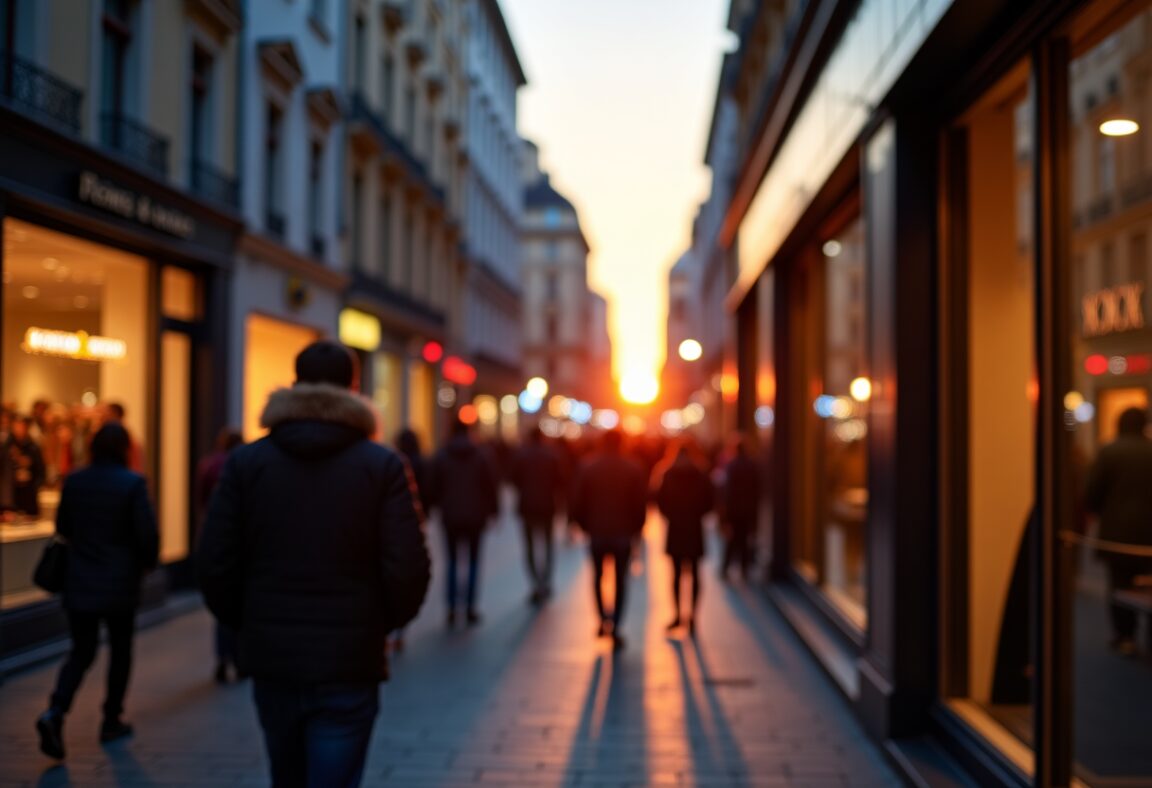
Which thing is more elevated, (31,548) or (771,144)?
(771,144)

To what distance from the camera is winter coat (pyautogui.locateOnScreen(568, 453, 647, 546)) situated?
10.7 metres

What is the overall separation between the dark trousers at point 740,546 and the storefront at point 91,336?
6421 mm

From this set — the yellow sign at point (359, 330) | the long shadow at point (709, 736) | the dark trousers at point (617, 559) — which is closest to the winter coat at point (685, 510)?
the dark trousers at point (617, 559)

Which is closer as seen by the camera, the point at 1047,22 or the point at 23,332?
the point at 1047,22

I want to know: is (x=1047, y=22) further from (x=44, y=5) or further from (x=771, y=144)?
(x=771, y=144)

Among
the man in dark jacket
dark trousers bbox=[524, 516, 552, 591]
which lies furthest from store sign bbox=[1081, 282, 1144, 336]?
dark trousers bbox=[524, 516, 552, 591]

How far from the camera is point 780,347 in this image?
1447cm

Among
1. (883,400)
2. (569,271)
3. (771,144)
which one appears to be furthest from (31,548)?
(569,271)

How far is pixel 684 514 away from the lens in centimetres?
1098

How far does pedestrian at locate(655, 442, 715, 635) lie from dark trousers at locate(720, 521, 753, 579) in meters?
3.84

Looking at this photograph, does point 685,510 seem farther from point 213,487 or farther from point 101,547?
point 101,547

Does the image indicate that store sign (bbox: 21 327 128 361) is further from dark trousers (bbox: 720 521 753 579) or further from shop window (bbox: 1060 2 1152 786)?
shop window (bbox: 1060 2 1152 786)

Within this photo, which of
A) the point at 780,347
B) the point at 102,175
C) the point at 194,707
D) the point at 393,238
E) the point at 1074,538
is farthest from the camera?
the point at 393,238

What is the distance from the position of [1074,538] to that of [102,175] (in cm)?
915
